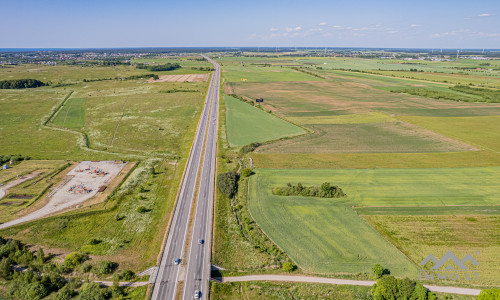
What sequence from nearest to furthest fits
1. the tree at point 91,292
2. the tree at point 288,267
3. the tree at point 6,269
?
1. the tree at point 91,292
2. the tree at point 6,269
3. the tree at point 288,267

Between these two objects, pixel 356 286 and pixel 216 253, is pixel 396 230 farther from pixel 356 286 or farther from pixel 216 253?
pixel 216 253

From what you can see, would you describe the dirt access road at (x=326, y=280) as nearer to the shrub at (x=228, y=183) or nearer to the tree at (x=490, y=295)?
the tree at (x=490, y=295)

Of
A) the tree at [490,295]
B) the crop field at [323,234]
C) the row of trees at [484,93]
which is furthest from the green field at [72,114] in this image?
the row of trees at [484,93]

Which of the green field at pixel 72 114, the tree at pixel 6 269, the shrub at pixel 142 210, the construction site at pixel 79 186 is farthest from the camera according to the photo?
the green field at pixel 72 114

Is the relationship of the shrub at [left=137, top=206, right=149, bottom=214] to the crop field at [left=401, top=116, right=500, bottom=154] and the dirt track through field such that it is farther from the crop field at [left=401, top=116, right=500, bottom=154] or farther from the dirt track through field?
the crop field at [left=401, top=116, right=500, bottom=154]

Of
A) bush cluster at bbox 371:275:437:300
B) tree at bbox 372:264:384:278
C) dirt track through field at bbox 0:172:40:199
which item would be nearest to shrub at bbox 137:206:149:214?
dirt track through field at bbox 0:172:40:199

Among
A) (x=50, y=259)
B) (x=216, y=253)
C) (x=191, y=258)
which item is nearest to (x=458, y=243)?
(x=216, y=253)

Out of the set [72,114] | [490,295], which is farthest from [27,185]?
[490,295]

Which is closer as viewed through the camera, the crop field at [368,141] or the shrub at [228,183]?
the shrub at [228,183]
